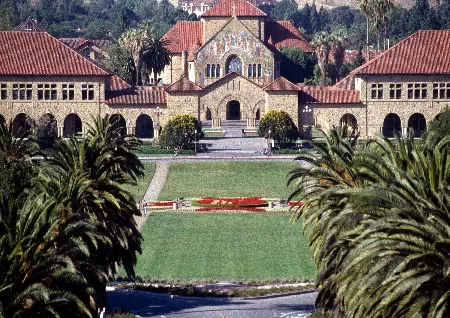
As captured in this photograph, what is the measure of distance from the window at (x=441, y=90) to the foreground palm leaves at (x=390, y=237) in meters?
68.3

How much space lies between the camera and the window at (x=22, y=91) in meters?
115

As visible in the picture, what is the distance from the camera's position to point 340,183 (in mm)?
49375

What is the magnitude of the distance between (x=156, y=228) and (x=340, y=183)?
26197mm

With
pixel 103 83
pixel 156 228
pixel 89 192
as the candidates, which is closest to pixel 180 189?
pixel 156 228

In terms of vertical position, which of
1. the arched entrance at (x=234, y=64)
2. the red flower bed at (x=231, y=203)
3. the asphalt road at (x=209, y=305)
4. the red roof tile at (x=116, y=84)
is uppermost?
the arched entrance at (x=234, y=64)

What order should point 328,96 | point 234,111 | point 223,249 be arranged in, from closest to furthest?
1. point 223,249
2. point 328,96
3. point 234,111

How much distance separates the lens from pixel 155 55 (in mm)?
128875

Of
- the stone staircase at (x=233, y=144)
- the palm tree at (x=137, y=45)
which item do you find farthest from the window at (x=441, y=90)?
the palm tree at (x=137, y=45)

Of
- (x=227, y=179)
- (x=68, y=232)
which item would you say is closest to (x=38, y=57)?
(x=227, y=179)

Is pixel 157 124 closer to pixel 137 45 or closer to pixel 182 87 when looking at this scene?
pixel 182 87

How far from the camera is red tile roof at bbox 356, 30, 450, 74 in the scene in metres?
114

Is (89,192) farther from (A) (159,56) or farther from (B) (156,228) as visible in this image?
(A) (159,56)

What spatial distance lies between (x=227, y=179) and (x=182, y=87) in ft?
78.6

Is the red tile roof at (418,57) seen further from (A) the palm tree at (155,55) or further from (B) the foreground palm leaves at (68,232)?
(B) the foreground palm leaves at (68,232)
